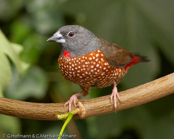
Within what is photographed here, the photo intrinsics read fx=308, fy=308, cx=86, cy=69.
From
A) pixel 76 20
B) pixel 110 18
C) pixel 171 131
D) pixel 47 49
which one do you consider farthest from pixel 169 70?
pixel 47 49

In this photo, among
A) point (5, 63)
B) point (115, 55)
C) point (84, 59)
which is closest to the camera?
point (5, 63)

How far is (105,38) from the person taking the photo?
11.1 ft

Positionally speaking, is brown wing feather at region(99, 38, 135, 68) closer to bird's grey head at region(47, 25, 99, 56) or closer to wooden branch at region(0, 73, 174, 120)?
bird's grey head at region(47, 25, 99, 56)

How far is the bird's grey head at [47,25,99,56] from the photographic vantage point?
2566mm

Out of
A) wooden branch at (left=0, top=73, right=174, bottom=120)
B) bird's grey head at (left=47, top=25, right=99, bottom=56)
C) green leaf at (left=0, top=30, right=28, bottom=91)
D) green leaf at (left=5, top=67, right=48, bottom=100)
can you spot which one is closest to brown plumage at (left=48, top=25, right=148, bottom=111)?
bird's grey head at (left=47, top=25, right=99, bottom=56)

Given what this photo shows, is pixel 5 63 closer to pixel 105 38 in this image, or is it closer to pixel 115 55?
pixel 115 55

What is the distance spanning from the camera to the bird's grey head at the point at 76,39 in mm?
2566

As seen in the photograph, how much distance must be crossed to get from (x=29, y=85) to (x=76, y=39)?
143 centimetres

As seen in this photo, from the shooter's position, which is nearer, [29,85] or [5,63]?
[5,63]

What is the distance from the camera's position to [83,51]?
8.78ft

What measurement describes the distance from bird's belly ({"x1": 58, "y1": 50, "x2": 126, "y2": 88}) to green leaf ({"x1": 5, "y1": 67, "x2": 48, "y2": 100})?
1145 mm

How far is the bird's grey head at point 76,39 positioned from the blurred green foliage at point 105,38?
0.74m

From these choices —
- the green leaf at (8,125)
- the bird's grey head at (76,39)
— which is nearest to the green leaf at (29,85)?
Result: the green leaf at (8,125)

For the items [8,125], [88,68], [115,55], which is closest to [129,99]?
[88,68]
